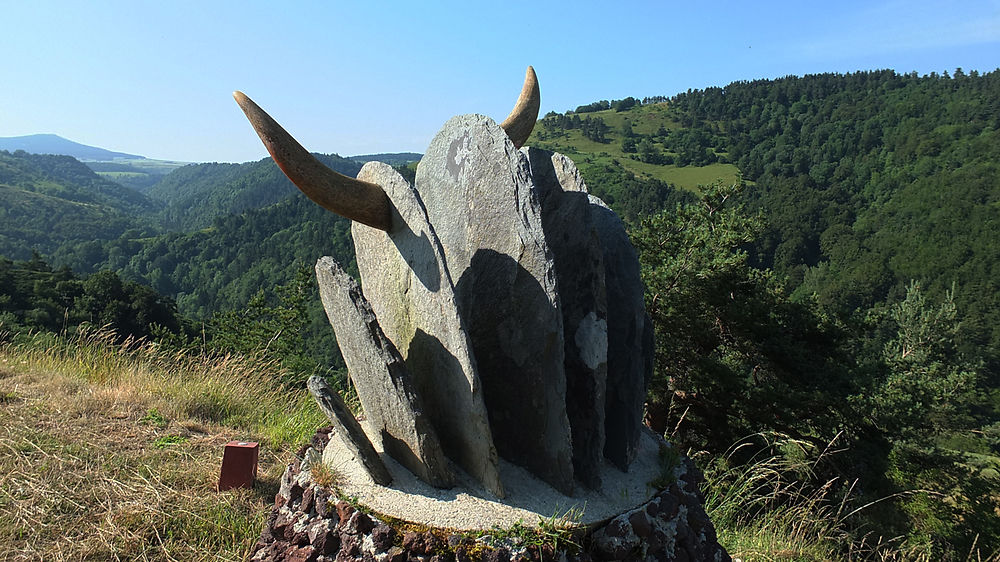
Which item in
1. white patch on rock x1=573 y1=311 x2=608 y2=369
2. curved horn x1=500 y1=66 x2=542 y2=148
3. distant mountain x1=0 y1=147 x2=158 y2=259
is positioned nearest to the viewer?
white patch on rock x1=573 y1=311 x2=608 y2=369

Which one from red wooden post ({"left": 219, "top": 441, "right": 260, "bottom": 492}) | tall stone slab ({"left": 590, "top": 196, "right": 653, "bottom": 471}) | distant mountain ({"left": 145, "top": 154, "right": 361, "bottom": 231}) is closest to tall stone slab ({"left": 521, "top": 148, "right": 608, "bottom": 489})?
tall stone slab ({"left": 590, "top": 196, "right": 653, "bottom": 471})

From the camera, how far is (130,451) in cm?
396

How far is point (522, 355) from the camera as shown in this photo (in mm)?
2646

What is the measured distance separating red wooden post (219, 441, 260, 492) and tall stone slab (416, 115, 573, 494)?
1.76 m

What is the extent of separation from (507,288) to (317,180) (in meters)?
0.98

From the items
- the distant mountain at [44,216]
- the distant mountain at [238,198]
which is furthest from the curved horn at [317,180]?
the distant mountain at [238,198]

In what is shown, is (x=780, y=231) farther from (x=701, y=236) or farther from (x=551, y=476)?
(x=551, y=476)

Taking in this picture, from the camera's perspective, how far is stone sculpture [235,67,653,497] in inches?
97.1

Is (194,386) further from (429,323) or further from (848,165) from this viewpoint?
(848,165)

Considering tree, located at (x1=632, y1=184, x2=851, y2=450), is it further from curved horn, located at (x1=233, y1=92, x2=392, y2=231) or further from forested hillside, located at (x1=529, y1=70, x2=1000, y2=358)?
forested hillside, located at (x1=529, y1=70, x2=1000, y2=358)

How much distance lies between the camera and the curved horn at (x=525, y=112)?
3475 millimetres

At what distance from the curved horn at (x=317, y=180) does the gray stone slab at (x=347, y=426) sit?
790mm

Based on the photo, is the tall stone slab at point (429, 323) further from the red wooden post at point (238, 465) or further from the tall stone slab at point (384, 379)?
the red wooden post at point (238, 465)

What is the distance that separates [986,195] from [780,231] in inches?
719
